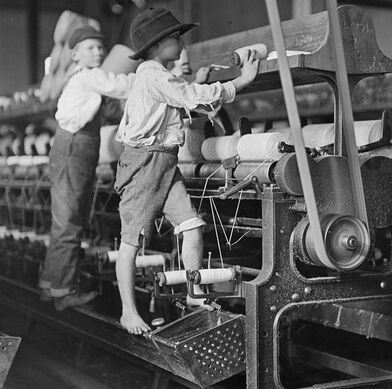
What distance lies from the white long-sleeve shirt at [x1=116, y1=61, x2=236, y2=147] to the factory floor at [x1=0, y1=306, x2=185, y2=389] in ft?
3.89

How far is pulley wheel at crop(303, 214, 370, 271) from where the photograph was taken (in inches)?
114

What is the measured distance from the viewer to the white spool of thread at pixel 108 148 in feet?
15.5

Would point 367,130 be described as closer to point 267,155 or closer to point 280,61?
point 267,155

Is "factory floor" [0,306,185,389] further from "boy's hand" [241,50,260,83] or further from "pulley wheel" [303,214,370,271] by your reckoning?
"boy's hand" [241,50,260,83]

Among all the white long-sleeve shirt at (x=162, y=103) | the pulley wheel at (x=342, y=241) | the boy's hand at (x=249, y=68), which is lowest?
the pulley wheel at (x=342, y=241)

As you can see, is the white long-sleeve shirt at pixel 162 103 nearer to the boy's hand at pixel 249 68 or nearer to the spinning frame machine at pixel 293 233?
the boy's hand at pixel 249 68

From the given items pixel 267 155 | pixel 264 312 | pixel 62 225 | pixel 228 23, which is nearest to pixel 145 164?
pixel 267 155

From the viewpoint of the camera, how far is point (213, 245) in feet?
14.9

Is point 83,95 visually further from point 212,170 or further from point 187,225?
point 187,225

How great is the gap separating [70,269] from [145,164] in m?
1.16

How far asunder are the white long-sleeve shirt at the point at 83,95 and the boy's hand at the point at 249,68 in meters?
0.91

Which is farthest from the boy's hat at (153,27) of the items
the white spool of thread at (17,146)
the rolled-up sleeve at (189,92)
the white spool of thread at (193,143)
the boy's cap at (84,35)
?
the white spool of thread at (17,146)

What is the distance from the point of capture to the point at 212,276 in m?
3.09

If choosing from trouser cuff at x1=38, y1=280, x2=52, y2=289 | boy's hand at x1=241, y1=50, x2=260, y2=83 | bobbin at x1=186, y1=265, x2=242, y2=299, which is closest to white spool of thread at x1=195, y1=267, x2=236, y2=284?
bobbin at x1=186, y1=265, x2=242, y2=299
